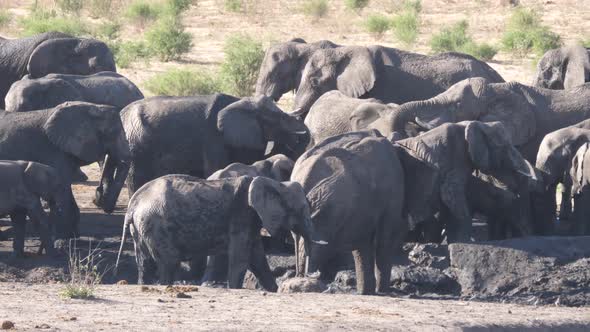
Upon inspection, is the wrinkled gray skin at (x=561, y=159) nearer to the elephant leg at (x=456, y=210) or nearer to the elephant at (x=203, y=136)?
the elephant leg at (x=456, y=210)

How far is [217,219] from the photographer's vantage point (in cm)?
1239

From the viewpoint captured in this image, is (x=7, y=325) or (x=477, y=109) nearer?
(x=7, y=325)

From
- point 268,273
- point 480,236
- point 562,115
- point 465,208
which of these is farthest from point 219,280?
point 562,115

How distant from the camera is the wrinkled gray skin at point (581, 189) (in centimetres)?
1545

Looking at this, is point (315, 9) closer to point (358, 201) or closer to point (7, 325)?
point (358, 201)

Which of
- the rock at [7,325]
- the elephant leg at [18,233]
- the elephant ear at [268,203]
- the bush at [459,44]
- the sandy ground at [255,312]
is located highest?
the elephant ear at [268,203]

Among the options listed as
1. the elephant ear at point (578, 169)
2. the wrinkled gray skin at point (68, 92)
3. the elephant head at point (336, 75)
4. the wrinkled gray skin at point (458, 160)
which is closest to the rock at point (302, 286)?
the wrinkled gray skin at point (458, 160)

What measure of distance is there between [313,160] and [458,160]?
76.0 inches

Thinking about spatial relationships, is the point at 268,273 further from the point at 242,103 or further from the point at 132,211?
the point at 242,103

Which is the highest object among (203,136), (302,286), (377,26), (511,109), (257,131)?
(511,109)

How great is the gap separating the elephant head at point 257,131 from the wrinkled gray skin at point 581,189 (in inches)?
111

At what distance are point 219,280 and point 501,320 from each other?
3246mm

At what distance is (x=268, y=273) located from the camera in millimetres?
12648

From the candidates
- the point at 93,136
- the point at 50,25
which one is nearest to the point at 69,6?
the point at 50,25
